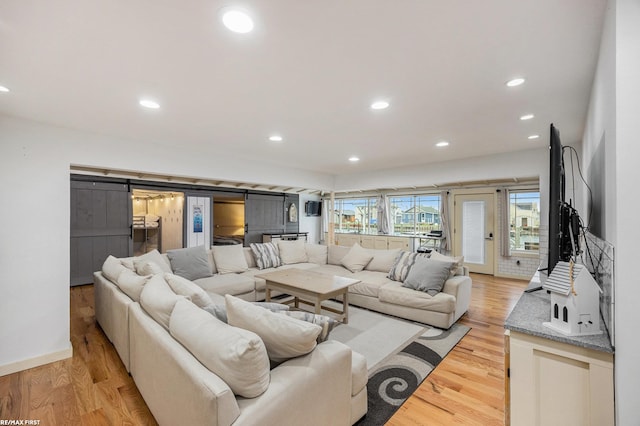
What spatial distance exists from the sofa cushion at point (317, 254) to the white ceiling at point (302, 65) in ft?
9.07

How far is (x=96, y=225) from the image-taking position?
5527mm

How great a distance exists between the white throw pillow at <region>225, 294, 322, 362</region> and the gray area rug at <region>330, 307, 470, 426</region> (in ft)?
2.84

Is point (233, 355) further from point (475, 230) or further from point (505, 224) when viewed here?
point (475, 230)

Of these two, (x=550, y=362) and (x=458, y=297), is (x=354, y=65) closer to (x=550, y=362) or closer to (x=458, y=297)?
(x=550, y=362)

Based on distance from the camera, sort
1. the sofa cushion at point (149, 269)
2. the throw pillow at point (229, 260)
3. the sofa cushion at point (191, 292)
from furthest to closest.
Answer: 1. the throw pillow at point (229, 260)
2. the sofa cushion at point (149, 269)
3. the sofa cushion at point (191, 292)

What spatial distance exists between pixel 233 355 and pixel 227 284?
9.13 ft

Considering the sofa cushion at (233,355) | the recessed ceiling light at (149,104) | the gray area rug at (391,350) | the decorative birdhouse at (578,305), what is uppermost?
the recessed ceiling light at (149,104)

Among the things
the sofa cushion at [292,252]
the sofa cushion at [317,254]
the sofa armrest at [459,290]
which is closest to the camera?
the sofa armrest at [459,290]

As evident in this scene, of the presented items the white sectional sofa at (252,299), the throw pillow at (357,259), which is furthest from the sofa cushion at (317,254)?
the throw pillow at (357,259)

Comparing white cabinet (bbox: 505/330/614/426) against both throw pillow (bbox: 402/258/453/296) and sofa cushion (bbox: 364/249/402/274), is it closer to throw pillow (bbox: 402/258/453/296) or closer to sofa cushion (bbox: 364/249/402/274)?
throw pillow (bbox: 402/258/453/296)

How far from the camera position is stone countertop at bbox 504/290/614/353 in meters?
1.25

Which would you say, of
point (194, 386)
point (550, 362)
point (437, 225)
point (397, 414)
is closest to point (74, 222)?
point (194, 386)

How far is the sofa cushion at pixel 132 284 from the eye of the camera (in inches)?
92.8

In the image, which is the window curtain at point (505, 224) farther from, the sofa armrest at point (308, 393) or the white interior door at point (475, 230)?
the sofa armrest at point (308, 393)
